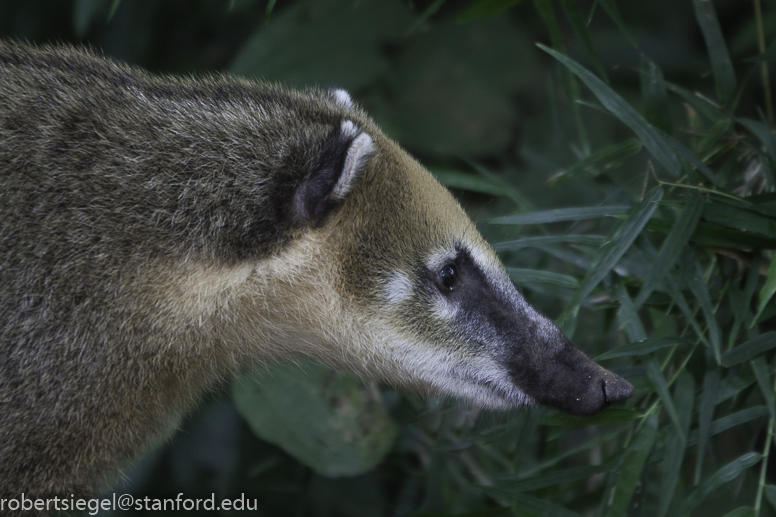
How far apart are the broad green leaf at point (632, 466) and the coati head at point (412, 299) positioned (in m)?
0.13

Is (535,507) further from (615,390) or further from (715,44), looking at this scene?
(715,44)

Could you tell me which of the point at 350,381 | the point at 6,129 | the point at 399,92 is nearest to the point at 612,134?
the point at 399,92

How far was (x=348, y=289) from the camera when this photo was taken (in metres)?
1.86

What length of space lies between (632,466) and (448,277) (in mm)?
678

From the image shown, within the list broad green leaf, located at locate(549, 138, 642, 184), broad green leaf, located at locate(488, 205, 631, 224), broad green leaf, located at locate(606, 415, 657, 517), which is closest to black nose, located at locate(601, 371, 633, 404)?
broad green leaf, located at locate(606, 415, 657, 517)

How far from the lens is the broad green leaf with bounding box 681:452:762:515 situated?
66.9 inches

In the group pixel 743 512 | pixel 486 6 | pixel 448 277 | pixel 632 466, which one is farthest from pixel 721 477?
pixel 486 6

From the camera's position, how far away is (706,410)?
5.76 feet

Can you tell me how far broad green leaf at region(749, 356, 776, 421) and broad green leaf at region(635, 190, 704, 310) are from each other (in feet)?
1.05

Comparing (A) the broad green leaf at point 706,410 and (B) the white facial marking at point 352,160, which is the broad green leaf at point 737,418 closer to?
(A) the broad green leaf at point 706,410

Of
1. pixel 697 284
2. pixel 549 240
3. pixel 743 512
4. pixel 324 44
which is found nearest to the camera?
pixel 743 512

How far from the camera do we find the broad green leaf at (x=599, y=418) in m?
1.80

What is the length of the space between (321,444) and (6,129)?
1.42m

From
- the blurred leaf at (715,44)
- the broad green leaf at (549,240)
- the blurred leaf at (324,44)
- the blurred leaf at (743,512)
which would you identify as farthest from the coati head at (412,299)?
the blurred leaf at (324,44)
